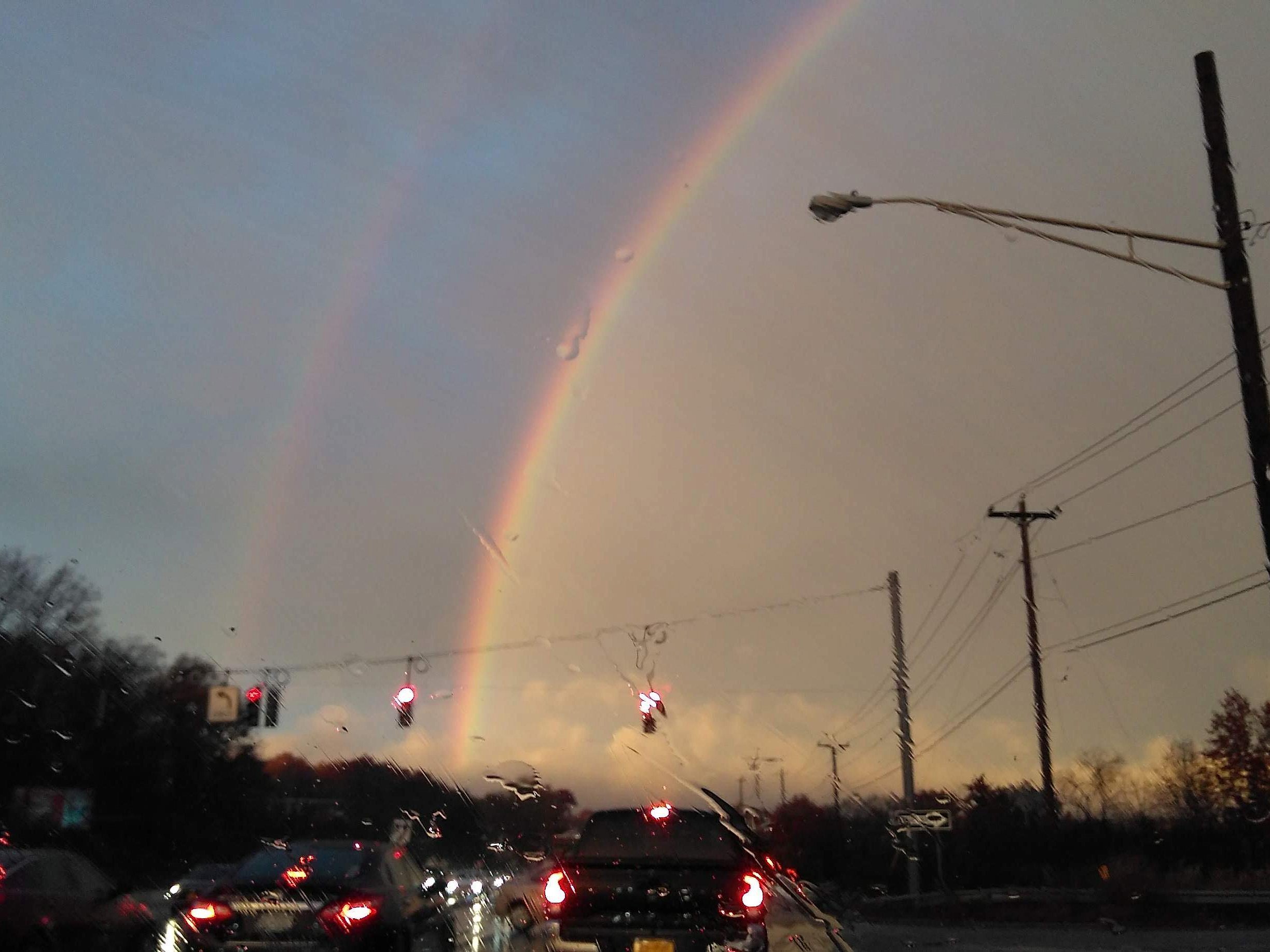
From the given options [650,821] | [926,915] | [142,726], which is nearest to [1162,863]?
[926,915]

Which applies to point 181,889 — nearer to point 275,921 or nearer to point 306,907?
point 275,921

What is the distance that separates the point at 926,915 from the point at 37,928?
2389 centimetres

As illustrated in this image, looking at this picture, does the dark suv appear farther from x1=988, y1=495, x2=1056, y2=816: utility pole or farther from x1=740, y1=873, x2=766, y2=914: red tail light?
x1=988, y1=495, x2=1056, y2=816: utility pole

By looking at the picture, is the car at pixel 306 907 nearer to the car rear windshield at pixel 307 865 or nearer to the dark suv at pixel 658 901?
the car rear windshield at pixel 307 865

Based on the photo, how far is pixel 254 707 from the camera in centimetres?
2628

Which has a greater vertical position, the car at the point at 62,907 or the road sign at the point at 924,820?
the road sign at the point at 924,820

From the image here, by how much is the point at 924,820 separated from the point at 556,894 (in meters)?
20.7

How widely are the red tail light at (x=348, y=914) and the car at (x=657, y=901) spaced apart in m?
1.54

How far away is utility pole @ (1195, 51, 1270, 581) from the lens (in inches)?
451

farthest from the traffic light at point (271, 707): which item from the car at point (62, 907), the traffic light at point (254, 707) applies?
the car at point (62, 907)

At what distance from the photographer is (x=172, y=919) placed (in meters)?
12.8

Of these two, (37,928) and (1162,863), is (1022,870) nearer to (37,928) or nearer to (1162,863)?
(1162,863)

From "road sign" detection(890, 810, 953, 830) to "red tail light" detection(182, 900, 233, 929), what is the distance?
848 inches

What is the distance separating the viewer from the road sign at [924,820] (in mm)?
28812
